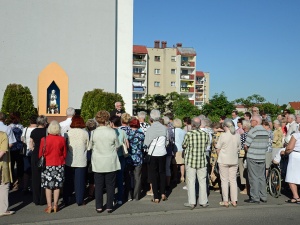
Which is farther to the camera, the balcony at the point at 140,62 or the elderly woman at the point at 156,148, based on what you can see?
the balcony at the point at 140,62

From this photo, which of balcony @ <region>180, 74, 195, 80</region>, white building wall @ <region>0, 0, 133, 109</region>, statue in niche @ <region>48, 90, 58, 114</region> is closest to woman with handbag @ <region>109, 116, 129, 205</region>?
statue in niche @ <region>48, 90, 58, 114</region>

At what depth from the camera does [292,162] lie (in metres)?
9.14

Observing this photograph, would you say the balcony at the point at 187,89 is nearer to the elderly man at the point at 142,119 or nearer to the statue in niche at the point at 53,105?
the statue in niche at the point at 53,105

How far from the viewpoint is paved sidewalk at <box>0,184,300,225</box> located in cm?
746

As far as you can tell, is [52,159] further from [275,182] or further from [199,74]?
[199,74]

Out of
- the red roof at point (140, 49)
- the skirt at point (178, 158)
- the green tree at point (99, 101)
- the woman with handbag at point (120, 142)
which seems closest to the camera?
the woman with handbag at point (120, 142)

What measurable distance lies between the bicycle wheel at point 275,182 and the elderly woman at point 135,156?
3.33m

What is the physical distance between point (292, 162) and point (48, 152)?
5419 millimetres

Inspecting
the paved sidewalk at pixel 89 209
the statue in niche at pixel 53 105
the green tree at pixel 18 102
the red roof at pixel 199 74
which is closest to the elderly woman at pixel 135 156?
the paved sidewalk at pixel 89 209

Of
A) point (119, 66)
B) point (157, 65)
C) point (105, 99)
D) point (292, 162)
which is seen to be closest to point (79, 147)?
point (292, 162)

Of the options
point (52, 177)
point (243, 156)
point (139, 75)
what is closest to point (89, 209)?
point (52, 177)

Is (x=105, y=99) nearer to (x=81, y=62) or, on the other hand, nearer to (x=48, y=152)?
(x=81, y=62)

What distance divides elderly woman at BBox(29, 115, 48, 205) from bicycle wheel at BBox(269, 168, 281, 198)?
545 cm

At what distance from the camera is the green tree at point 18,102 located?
17.9m
